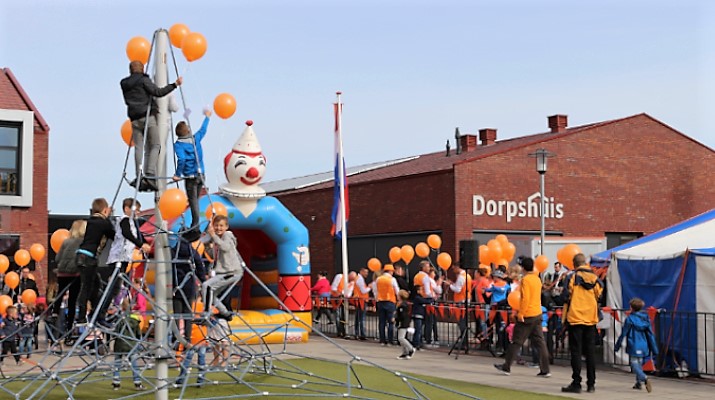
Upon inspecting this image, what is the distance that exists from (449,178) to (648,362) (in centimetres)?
1577

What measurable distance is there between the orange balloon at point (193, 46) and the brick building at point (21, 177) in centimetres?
2150

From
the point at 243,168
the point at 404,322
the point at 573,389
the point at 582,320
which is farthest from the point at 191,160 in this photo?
the point at 243,168

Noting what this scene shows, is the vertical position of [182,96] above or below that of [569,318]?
above

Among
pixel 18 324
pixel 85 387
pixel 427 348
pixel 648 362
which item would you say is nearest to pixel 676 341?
pixel 648 362

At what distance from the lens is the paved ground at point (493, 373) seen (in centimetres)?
1273

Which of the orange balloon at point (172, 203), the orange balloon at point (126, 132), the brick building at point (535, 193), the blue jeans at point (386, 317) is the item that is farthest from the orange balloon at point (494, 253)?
the orange balloon at point (172, 203)

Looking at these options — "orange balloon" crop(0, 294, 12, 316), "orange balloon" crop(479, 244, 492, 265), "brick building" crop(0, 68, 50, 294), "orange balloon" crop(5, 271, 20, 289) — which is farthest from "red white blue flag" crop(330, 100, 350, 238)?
"brick building" crop(0, 68, 50, 294)

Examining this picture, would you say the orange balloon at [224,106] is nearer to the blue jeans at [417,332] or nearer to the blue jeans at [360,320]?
the blue jeans at [417,332]

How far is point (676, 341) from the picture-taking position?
14.5 meters

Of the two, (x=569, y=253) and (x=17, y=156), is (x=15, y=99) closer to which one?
(x=17, y=156)

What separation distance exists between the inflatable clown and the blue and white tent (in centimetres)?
742

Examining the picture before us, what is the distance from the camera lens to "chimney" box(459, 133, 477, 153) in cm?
3725

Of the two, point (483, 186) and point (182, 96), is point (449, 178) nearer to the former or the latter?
point (483, 186)

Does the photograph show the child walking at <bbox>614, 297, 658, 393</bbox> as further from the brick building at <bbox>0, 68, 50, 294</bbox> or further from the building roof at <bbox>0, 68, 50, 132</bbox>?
the building roof at <bbox>0, 68, 50, 132</bbox>
